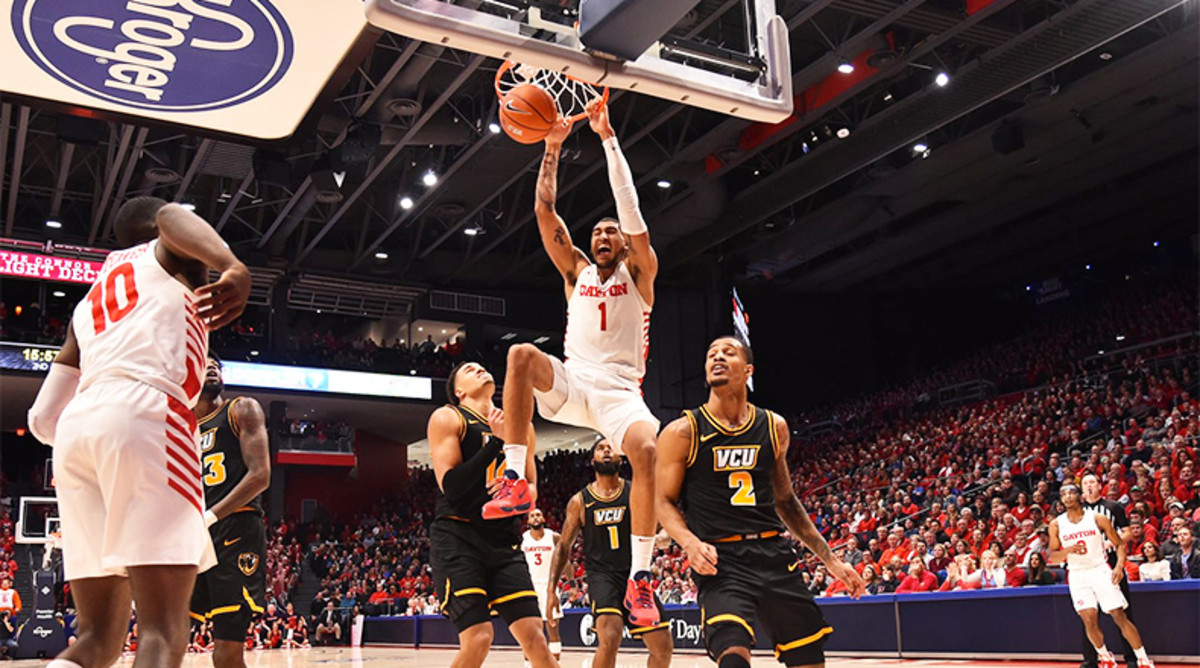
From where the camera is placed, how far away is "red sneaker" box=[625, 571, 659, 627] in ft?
17.5

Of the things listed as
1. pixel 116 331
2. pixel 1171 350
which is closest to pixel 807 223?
pixel 1171 350

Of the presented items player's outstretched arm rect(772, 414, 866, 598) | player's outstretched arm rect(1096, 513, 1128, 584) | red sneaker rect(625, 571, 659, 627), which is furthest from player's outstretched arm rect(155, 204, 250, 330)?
player's outstretched arm rect(1096, 513, 1128, 584)

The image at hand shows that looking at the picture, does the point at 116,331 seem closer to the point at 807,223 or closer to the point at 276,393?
the point at 807,223

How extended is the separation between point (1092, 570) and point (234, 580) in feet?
24.6

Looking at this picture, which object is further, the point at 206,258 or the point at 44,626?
the point at 44,626

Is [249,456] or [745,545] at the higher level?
[249,456]

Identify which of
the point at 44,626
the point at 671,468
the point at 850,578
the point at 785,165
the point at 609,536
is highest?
the point at 785,165

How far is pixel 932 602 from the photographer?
12133 millimetres

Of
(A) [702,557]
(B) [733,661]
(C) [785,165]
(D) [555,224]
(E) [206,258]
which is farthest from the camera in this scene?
(C) [785,165]

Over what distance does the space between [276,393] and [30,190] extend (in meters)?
7.52

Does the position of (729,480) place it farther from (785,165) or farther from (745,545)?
(785,165)

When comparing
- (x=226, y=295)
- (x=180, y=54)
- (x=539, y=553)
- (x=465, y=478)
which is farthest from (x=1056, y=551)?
(x=226, y=295)

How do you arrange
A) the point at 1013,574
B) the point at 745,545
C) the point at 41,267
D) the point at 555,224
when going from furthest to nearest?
the point at 41,267 < the point at 1013,574 < the point at 555,224 < the point at 745,545

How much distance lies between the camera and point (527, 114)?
6.02 metres
